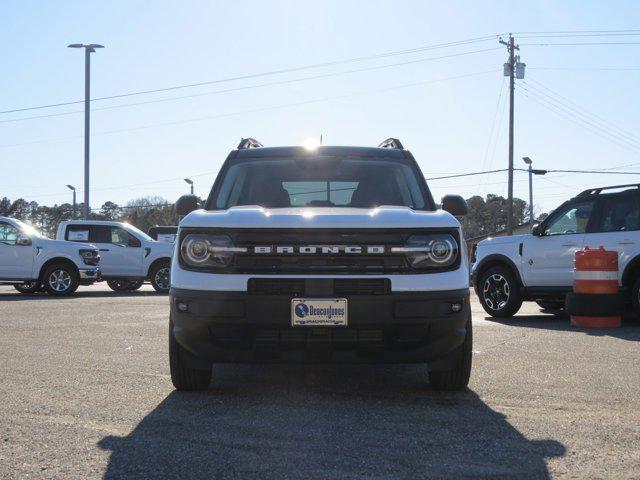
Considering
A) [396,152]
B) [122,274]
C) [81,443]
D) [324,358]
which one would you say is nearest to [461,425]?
[324,358]

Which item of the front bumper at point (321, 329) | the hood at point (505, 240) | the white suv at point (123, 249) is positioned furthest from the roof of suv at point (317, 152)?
the white suv at point (123, 249)

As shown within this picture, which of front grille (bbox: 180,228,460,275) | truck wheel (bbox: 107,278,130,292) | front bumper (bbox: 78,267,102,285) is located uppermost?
front grille (bbox: 180,228,460,275)

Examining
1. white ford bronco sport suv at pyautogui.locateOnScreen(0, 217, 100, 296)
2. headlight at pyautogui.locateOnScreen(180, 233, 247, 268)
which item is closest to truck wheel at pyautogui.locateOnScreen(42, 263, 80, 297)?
white ford bronco sport suv at pyautogui.locateOnScreen(0, 217, 100, 296)

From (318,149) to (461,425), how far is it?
290 centimetres

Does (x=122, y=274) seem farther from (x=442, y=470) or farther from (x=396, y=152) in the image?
(x=442, y=470)

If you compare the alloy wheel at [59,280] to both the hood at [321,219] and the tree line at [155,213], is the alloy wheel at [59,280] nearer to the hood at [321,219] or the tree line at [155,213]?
the hood at [321,219]

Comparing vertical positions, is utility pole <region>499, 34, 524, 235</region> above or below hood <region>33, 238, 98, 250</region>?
above

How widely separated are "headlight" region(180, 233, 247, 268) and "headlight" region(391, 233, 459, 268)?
1027mm

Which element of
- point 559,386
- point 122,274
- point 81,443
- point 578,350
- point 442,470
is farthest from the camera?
point 122,274

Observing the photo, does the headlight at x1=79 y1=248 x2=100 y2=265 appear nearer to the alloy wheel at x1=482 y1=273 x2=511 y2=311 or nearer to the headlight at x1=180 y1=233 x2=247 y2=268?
the alloy wheel at x1=482 y1=273 x2=511 y2=311

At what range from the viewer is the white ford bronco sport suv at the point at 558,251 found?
1095 centimetres

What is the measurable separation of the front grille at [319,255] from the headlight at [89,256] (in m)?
14.6

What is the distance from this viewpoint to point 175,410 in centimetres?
493

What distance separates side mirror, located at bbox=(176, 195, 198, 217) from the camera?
21.2 ft
